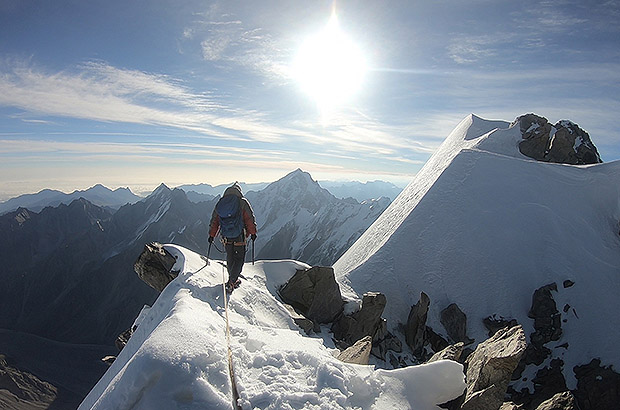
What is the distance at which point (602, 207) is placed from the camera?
31641 millimetres

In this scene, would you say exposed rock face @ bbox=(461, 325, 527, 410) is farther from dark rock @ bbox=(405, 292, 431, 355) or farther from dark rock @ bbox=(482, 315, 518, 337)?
dark rock @ bbox=(482, 315, 518, 337)

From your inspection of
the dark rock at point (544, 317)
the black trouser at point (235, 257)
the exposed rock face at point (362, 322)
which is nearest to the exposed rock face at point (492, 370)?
the exposed rock face at point (362, 322)

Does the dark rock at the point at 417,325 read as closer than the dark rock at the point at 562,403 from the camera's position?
No

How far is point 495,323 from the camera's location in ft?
81.0

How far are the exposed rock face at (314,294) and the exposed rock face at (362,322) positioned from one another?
693 millimetres

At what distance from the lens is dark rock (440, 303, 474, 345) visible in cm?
2411

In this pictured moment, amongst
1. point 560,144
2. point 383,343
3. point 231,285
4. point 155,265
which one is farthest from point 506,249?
point 155,265

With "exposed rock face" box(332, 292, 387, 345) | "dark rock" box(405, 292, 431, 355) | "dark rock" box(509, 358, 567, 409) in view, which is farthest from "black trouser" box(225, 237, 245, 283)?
"dark rock" box(509, 358, 567, 409)

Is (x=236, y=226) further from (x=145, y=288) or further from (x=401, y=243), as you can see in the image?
(x=145, y=288)

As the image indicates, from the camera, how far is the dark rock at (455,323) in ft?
79.1

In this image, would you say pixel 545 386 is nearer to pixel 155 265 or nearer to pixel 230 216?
pixel 230 216

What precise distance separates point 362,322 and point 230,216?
10756 millimetres

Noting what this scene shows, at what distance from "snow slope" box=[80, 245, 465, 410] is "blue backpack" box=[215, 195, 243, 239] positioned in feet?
12.8

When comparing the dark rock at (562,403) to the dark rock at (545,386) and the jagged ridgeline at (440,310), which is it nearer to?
the jagged ridgeline at (440,310)
